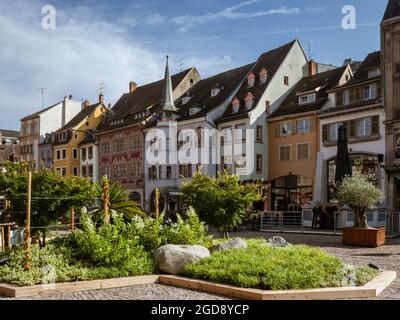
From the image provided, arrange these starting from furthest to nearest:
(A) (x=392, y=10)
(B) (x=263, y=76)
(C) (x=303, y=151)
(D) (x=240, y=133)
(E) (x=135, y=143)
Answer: (E) (x=135, y=143)
(B) (x=263, y=76)
(D) (x=240, y=133)
(C) (x=303, y=151)
(A) (x=392, y=10)

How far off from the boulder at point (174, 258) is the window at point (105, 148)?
45515mm

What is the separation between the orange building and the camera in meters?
37.3

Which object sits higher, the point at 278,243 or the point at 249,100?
the point at 249,100

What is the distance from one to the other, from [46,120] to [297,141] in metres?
40.7

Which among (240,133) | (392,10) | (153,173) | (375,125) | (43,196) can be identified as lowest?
(43,196)

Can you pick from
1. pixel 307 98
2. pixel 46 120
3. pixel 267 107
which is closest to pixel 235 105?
pixel 267 107

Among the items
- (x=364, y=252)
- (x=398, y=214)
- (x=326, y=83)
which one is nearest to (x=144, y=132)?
(x=326, y=83)

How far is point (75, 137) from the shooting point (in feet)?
202

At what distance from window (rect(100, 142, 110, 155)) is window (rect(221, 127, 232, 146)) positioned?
1789 cm

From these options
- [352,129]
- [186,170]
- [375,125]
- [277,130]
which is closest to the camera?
[375,125]

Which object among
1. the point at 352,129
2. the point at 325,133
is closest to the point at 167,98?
the point at 325,133

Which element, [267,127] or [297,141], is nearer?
[297,141]

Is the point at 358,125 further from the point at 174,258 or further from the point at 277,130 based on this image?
the point at 174,258

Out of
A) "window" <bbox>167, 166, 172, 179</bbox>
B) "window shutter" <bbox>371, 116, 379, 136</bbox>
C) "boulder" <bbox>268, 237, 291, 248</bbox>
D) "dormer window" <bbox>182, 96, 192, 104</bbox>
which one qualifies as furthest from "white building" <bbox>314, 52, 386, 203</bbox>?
"boulder" <bbox>268, 237, 291, 248</bbox>
